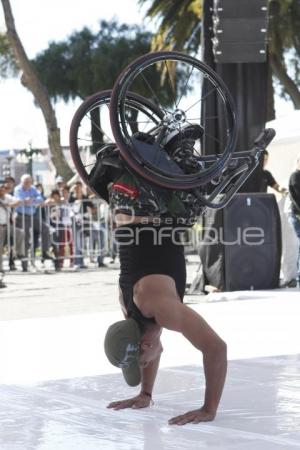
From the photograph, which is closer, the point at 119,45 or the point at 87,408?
the point at 87,408

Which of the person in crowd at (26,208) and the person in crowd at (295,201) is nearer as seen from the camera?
the person in crowd at (295,201)

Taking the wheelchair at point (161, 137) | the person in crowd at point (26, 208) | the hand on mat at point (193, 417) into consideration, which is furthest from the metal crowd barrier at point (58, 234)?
the hand on mat at point (193, 417)

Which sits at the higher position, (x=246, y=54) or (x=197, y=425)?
(x=246, y=54)

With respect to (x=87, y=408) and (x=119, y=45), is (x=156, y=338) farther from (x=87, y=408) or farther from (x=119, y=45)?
A: (x=119, y=45)

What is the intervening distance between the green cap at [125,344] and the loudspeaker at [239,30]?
6.81m

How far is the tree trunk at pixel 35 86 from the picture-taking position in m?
25.4

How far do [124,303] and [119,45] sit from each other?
38.4 metres

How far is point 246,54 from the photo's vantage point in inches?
419

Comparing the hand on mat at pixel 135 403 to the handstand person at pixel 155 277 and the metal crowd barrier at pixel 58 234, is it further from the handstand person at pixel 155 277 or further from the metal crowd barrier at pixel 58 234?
the metal crowd barrier at pixel 58 234

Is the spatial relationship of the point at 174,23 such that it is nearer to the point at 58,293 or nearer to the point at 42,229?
the point at 42,229

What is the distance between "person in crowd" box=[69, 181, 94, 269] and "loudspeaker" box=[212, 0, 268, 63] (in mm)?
7234

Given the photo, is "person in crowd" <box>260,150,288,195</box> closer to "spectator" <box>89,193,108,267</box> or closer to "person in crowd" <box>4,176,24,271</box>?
"spectator" <box>89,193,108,267</box>

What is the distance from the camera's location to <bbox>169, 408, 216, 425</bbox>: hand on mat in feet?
13.8

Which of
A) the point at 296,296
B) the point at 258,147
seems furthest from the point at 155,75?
the point at 258,147
